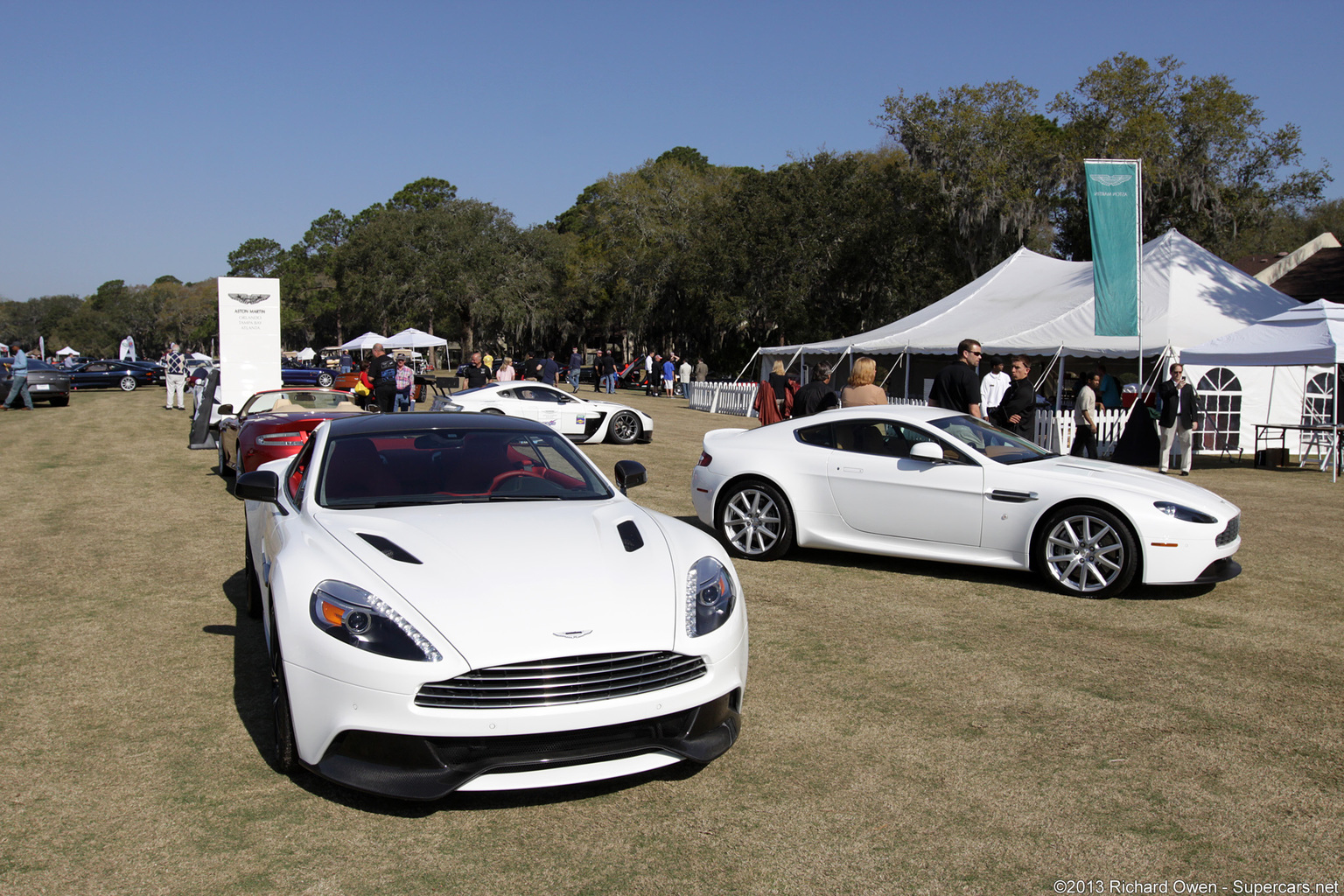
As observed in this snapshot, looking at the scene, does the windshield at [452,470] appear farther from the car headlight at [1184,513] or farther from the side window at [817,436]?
the car headlight at [1184,513]

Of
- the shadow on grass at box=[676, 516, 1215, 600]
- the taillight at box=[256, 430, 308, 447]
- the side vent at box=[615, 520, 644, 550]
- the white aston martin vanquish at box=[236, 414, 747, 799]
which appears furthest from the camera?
the taillight at box=[256, 430, 308, 447]

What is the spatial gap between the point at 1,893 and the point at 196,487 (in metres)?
10.4

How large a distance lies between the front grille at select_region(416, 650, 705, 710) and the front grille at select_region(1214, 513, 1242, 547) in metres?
5.14

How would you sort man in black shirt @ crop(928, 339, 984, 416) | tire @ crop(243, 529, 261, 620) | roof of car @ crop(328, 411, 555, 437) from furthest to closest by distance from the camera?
man in black shirt @ crop(928, 339, 984, 416), tire @ crop(243, 529, 261, 620), roof of car @ crop(328, 411, 555, 437)

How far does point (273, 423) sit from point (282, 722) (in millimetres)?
7806

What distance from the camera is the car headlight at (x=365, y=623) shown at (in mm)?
3432

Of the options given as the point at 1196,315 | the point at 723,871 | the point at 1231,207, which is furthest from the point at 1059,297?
the point at 723,871

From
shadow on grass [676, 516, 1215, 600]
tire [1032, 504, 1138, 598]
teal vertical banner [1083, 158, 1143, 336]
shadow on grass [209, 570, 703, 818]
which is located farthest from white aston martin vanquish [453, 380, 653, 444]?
shadow on grass [209, 570, 703, 818]

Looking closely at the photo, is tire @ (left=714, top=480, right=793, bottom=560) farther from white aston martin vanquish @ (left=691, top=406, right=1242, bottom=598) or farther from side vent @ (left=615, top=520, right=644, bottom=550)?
side vent @ (left=615, top=520, right=644, bottom=550)

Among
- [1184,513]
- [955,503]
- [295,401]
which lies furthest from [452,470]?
[295,401]

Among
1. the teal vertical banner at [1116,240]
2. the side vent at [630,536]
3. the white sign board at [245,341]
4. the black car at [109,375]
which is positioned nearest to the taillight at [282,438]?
the side vent at [630,536]

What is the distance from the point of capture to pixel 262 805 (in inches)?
143

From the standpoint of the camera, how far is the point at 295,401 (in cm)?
1262

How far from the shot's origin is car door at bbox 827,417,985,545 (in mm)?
7336
